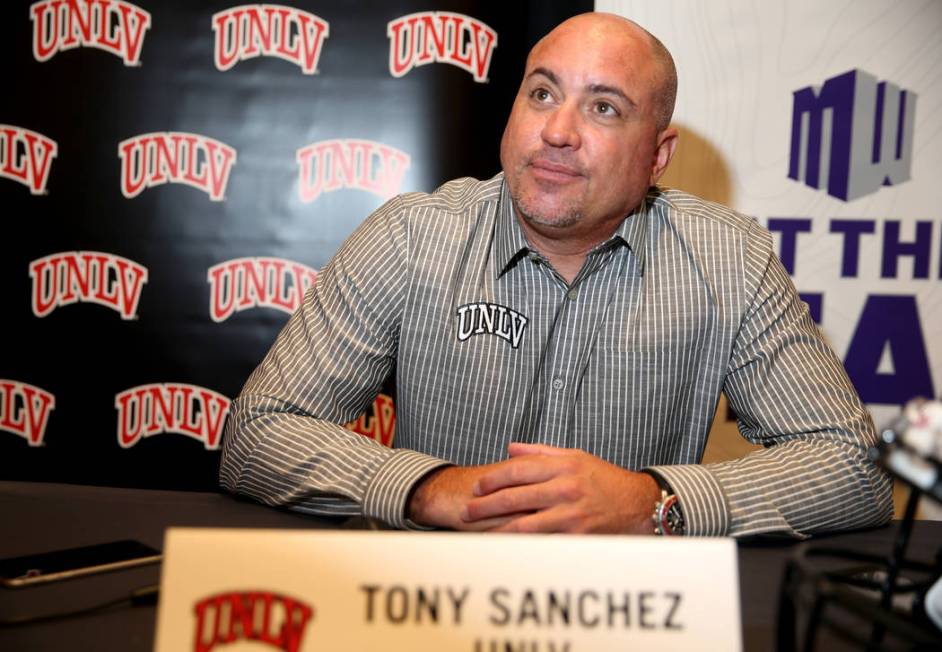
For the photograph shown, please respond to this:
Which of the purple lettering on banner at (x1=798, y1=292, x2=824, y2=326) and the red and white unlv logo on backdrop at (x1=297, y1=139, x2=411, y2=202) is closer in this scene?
the red and white unlv logo on backdrop at (x1=297, y1=139, x2=411, y2=202)

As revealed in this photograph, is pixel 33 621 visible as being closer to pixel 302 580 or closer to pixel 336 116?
pixel 302 580

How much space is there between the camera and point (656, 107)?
1.98 meters

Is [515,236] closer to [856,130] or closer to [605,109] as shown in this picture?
[605,109]

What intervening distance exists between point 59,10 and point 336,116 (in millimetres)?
990

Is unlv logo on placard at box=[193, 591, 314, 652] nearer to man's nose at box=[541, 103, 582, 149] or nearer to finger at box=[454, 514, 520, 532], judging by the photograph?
finger at box=[454, 514, 520, 532]

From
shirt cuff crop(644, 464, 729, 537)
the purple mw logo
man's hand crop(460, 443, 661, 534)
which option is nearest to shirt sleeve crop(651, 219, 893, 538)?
shirt cuff crop(644, 464, 729, 537)

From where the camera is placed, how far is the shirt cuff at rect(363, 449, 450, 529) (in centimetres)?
130

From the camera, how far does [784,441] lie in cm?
172

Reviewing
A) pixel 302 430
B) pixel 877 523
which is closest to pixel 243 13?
pixel 302 430

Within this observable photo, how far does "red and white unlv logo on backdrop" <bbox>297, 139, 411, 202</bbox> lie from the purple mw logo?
1.41 m

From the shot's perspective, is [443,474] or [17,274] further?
[17,274]

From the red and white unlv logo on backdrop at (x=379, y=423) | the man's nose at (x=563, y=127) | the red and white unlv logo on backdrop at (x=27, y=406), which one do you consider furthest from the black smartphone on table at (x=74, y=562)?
the red and white unlv logo on backdrop at (x=27, y=406)

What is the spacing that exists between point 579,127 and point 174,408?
1.75m

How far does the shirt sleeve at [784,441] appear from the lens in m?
1.35
